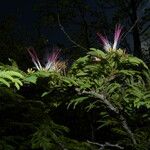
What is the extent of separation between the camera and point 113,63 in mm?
5133

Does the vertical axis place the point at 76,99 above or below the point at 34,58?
below

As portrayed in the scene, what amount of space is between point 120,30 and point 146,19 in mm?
21577

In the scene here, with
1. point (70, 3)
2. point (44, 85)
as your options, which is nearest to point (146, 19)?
point (70, 3)

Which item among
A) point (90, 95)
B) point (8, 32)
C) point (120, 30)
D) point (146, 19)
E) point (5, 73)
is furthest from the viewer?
point (8, 32)

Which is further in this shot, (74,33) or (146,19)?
(74,33)

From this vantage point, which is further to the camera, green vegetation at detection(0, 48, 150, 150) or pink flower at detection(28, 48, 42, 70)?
pink flower at detection(28, 48, 42, 70)

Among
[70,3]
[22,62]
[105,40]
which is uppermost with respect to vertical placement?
[70,3]

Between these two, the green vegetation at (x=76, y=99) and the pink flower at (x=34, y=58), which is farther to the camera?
the pink flower at (x=34, y=58)

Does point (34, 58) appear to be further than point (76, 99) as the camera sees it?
No

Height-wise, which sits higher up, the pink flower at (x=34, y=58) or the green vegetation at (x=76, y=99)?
the pink flower at (x=34, y=58)

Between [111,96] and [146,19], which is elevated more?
[146,19]

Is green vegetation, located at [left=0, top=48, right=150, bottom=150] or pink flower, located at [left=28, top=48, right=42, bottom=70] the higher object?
pink flower, located at [left=28, top=48, right=42, bottom=70]

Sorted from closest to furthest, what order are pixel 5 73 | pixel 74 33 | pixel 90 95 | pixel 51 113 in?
pixel 5 73 < pixel 90 95 < pixel 51 113 < pixel 74 33

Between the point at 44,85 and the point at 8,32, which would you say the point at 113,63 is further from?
the point at 8,32
